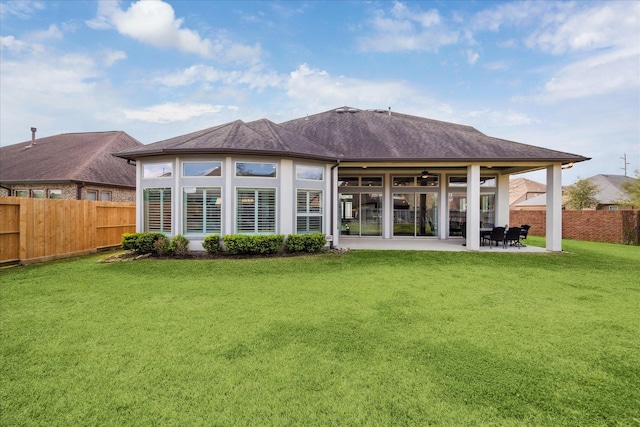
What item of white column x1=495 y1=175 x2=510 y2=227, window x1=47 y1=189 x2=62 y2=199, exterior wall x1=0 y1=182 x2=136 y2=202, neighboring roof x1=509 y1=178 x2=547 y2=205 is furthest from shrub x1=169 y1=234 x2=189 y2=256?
neighboring roof x1=509 y1=178 x2=547 y2=205

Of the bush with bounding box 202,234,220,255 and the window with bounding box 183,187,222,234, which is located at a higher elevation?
the window with bounding box 183,187,222,234

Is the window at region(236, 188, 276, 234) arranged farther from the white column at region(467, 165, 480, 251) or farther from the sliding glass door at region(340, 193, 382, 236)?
the white column at region(467, 165, 480, 251)

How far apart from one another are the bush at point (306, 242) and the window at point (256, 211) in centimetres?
73

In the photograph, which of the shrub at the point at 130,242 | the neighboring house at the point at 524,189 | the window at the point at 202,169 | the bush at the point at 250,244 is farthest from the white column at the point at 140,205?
the neighboring house at the point at 524,189

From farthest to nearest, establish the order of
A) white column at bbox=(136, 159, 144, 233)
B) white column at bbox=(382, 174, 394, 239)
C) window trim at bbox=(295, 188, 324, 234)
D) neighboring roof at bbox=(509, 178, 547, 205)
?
neighboring roof at bbox=(509, 178, 547, 205)
white column at bbox=(382, 174, 394, 239)
window trim at bbox=(295, 188, 324, 234)
white column at bbox=(136, 159, 144, 233)

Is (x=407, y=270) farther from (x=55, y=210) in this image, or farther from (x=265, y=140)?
(x=55, y=210)

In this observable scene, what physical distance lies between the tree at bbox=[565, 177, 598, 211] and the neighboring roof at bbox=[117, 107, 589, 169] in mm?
22104

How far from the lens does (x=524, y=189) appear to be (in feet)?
149

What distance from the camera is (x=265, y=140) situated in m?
10.5

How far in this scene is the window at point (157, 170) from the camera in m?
9.93

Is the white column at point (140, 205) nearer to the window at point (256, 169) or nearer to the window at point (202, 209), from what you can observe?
the window at point (202, 209)

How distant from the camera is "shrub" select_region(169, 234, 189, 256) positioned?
30.6ft

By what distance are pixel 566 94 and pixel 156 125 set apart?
24.7 m

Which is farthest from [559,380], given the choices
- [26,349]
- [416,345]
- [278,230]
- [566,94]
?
[566,94]
